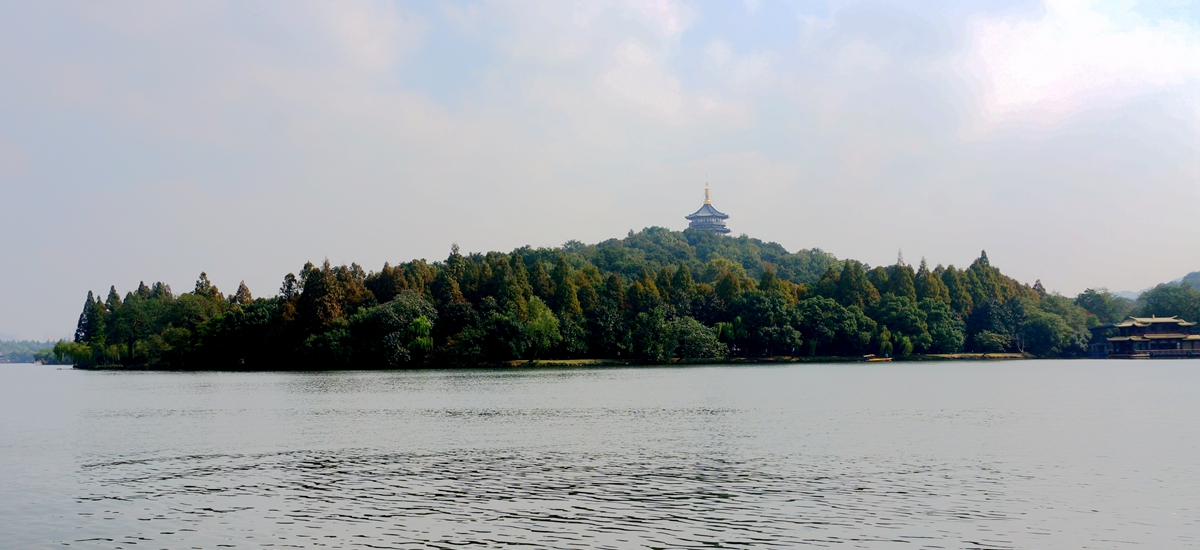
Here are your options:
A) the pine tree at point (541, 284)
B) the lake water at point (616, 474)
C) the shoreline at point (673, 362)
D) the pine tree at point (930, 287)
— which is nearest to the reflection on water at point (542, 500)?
the lake water at point (616, 474)

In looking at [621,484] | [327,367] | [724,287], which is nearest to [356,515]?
[621,484]

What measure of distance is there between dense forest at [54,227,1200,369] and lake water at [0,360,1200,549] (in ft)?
151

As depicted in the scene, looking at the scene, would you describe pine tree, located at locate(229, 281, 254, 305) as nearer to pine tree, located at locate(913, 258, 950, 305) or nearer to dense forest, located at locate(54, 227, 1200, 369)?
dense forest, located at locate(54, 227, 1200, 369)

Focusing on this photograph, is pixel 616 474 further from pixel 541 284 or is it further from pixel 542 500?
pixel 541 284

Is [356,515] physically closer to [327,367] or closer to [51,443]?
[51,443]

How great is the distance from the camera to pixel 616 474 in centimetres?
2052

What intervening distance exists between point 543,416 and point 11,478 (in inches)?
703

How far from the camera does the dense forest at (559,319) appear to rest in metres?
87.8

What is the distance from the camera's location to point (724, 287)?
3969 inches

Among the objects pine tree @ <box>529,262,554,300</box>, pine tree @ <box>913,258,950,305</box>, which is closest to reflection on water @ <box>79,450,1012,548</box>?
pine tree @ <box>529,262,554,300</box>

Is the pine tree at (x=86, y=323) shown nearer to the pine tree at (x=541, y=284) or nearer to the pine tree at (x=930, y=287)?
the pine tree at (x=541, y=284)

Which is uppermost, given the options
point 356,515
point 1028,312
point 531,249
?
point 531,249

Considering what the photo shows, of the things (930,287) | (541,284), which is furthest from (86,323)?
(930,287)

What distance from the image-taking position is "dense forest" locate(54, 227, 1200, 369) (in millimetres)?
87812
